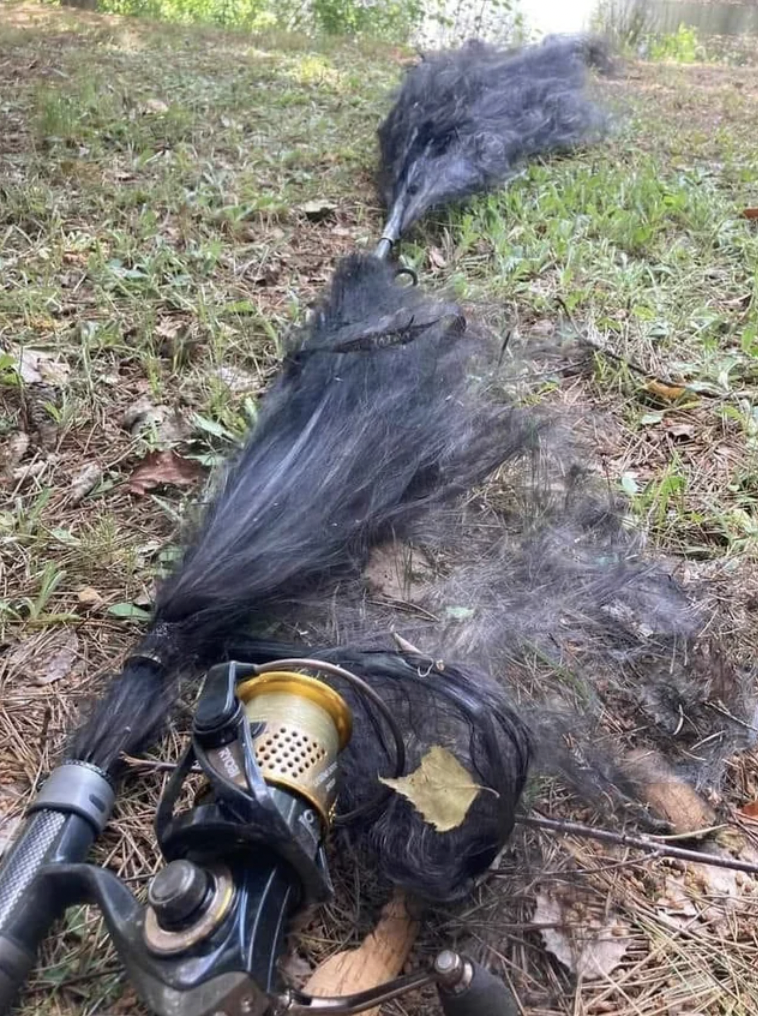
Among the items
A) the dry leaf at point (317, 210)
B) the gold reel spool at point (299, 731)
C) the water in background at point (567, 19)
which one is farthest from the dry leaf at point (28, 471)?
the water in background at point (567, 19)

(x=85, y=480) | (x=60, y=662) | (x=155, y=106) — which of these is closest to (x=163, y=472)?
(x=85, y=480)

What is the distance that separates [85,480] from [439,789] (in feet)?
3.39

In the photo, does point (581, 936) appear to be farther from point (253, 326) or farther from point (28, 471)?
point (253, 326)

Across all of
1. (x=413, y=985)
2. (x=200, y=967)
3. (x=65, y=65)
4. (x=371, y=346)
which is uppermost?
A: (x=65, y=65)

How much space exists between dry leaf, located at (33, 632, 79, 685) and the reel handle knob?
76cm

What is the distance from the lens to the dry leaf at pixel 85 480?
5.47ft

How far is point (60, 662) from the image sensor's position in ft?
4.48

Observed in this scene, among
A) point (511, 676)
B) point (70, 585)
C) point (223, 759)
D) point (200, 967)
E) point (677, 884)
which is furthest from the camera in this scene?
point (70, 585)

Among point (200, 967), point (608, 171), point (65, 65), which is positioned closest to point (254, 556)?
point (200, 967)

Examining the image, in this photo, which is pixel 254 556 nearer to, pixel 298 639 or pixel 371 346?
pixel 298 639

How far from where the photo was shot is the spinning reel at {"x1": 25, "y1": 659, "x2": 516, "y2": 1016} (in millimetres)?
830

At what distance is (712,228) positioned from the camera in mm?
2854

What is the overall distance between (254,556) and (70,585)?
0.35m

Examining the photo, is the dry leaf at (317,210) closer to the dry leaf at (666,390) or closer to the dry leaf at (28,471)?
the dry leaf at (666,390)
